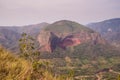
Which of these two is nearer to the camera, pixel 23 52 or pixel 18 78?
pixel 18 78

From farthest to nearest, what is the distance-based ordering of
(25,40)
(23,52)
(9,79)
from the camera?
(25,40) → (23,52) → (9,79)

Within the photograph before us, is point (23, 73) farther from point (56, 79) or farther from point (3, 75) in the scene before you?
point (56, 79)

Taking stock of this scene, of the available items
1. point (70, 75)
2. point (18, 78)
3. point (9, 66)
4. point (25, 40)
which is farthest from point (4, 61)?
point (25, 40)

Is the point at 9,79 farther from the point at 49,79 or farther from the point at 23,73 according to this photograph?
the point at 49,79

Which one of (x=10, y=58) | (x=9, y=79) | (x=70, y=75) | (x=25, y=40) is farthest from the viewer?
(x=25, y=40)

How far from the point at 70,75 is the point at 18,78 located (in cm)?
199

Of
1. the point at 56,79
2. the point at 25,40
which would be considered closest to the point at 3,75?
the point at 56,79

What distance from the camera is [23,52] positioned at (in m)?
12.2

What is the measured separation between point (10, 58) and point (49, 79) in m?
1.24

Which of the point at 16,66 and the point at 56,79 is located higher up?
the point at 16,66

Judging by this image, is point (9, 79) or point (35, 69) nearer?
point (9, 79)

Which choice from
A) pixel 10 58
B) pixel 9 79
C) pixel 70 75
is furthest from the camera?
pixel 70 75

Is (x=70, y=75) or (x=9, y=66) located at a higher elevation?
(x=9, y=66)

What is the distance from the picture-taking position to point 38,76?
284 inches
